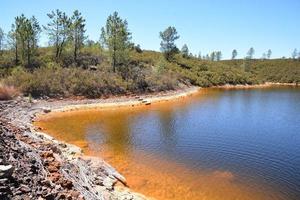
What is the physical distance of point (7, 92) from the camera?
126 ft

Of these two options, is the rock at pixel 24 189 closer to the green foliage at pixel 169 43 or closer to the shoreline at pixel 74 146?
the shoreline at pixel 74 146

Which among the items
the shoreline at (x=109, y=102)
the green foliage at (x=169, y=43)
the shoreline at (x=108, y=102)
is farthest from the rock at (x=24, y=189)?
the green foliage at (x=169, y=43)

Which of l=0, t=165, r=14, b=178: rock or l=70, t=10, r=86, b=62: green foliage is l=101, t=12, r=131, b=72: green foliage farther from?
l=0, t=165, r=14, b=178: rock

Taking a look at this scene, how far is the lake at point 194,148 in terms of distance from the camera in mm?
17531

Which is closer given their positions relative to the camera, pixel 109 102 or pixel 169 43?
pixel 109 102

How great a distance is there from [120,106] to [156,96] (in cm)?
1166

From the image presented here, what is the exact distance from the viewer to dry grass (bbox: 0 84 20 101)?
37275 mm

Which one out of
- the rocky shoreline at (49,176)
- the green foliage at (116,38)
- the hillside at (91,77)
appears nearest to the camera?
the rocky shoreline at (49,176)

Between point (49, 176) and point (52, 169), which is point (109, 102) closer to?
point (52, 169)

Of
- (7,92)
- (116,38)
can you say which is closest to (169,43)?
(116,38)

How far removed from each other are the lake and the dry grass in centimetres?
698

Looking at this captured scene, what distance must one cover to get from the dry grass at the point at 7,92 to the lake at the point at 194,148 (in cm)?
698

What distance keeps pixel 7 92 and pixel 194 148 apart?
25.8 meters

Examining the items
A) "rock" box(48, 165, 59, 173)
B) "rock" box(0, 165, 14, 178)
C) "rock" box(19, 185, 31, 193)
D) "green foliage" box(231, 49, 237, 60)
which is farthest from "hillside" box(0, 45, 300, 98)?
"green foliage" box(231, 49, 237, 60)
